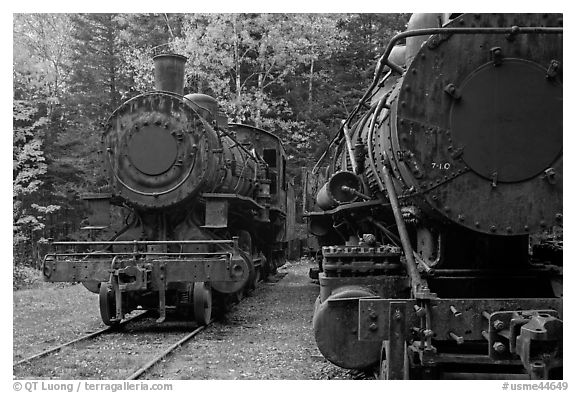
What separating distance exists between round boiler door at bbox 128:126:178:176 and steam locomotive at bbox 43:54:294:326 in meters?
0.01

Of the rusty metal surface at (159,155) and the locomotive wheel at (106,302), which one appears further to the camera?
the rusty metal surface at (159,155)

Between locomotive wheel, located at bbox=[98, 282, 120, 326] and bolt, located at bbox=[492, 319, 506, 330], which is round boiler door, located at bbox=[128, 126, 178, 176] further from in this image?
bolt, located at bbox=[492, 319, 506, 330]

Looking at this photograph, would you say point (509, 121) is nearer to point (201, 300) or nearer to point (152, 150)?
point (201, 300)

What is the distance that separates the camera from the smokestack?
31.1 ft

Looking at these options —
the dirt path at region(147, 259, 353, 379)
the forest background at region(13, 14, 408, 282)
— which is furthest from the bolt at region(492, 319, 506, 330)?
the forest background at region(13, 14, 408, 282)

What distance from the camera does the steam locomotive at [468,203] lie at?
4148mm

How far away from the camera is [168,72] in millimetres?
9477

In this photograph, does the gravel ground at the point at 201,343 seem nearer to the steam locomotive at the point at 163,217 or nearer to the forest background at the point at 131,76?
the steam locomotive at the point at 163,217

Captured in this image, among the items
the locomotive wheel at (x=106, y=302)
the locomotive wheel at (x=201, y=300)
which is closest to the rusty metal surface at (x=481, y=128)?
the locomotive wheel at (x=201, y=300)

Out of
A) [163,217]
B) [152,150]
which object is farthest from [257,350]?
[152,150]

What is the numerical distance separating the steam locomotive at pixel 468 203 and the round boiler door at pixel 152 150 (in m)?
4.65

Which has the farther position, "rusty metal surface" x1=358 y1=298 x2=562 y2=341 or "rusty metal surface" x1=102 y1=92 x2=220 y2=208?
"rusty metal surface" x1=102 y1=92 x2=220 y2=208

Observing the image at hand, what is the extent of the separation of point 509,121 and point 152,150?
5855mm

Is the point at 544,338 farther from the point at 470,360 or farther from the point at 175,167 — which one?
the point at 175,167
